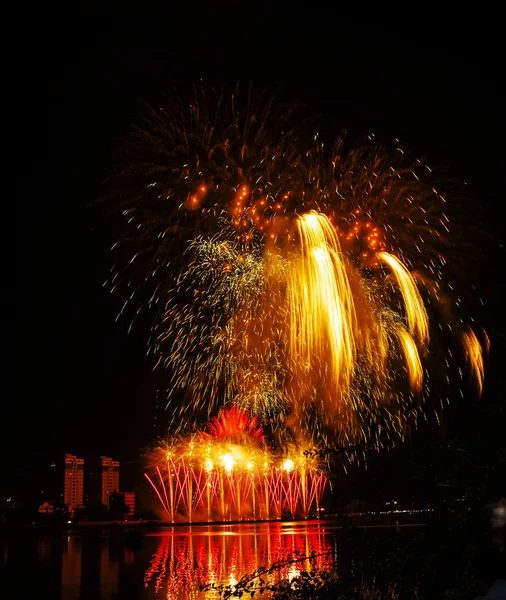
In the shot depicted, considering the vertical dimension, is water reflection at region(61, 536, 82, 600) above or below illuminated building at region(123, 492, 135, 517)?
below

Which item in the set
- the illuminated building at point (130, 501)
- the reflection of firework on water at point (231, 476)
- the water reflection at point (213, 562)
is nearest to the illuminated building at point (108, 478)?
the illuminated building at point (130, 501)

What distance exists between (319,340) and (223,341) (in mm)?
4154

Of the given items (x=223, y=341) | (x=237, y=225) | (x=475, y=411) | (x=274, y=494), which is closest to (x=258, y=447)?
(x=274, y=494)

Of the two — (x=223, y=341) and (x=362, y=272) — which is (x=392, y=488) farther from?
(x=223, y=341)

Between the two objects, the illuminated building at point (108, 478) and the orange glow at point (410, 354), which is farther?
Result: the illuminated building at point (108, 478)

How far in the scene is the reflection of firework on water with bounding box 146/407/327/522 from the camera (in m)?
54.7

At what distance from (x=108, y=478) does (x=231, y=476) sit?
50.6 meters

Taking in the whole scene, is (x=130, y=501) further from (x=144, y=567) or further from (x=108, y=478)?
(x=144, y=567)

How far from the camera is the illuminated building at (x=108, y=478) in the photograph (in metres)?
104

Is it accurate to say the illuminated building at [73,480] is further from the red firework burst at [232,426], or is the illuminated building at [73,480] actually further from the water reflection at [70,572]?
the water reflection at [70,572]

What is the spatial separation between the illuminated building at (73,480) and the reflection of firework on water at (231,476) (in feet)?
128

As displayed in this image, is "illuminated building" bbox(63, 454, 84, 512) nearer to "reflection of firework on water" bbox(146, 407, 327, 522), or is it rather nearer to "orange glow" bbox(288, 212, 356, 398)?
"reflection of firework on water" bbox(146, 407, 327, 522)

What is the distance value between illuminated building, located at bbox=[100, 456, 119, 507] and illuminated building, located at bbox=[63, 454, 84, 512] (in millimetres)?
3835

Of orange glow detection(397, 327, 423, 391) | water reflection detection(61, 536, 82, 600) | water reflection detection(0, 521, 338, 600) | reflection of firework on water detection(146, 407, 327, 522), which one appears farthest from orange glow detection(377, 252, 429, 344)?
reflection of firework on water detection(146, 407, 327, 522)
